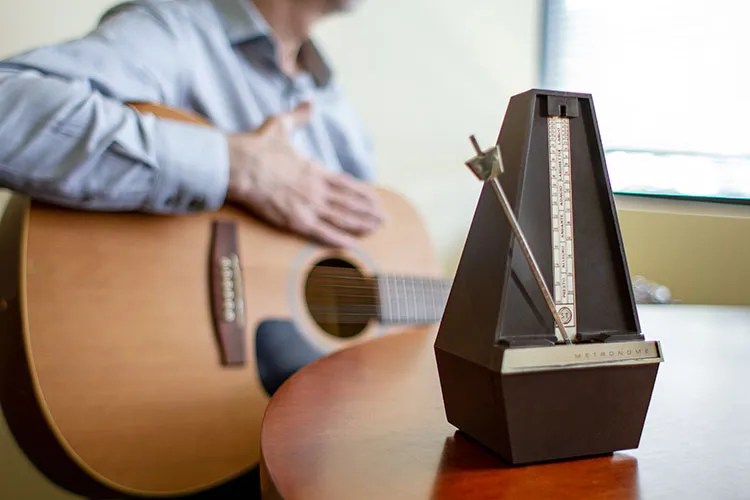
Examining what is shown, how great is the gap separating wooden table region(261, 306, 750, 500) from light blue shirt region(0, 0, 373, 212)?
0.33 meters

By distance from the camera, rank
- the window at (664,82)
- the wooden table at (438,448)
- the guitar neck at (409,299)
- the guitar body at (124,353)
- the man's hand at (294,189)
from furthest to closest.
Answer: the window at (664,82) → the guitar neck at (409,299) → the man's hand at (294,189) → the guitar body at (124,353) → the wooden table at (438,448)

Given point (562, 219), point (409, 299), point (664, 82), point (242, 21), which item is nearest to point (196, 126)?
point (242, 21)

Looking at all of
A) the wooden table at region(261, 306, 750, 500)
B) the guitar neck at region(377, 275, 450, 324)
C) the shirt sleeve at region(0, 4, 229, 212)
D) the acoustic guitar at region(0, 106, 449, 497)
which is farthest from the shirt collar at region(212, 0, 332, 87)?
the wooden table at region(261, 306, 750, 500)

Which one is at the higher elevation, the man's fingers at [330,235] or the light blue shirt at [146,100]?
the light blue shirt at [146,100]

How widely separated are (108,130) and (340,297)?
1.32ft

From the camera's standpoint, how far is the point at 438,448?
38 cm

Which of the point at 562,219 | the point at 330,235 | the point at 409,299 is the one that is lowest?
the point at 409,299

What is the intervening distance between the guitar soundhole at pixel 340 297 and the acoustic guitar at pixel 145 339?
3cm

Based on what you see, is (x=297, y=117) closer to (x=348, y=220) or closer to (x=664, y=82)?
(x=348, y=220)

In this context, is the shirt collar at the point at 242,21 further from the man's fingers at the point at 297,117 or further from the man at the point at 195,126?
the man's fingers at the point at 297,117

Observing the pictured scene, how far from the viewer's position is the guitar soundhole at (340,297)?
913 mm

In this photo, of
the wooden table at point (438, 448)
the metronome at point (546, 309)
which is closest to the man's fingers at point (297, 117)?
the wooden table at point (438, 448)

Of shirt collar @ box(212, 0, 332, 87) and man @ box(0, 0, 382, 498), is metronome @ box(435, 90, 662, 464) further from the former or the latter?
shirt collar @ box(212, 0, 332, 87)

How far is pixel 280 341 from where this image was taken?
84cm
